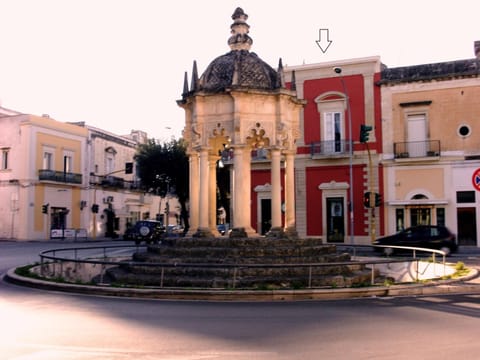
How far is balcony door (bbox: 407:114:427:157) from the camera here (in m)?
33.7

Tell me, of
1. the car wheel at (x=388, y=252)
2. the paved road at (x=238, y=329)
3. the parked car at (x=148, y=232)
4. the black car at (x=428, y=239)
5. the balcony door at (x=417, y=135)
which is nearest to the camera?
the paved road at (x=238, y=329)

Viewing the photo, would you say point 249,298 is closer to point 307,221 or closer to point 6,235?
point 307,221

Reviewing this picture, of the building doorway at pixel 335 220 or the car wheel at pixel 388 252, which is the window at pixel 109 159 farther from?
the car wheel at pixel 388 252

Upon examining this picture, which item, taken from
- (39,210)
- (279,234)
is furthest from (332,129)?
(39,210)

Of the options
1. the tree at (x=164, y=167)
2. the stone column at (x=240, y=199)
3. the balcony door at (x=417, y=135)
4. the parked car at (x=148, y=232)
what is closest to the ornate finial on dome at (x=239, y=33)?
the stone column at (x=240, y=199)

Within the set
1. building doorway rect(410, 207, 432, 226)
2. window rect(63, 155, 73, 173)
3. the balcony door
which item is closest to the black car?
building doorway rect(410, 207, 432, 226)

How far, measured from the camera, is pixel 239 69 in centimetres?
1584

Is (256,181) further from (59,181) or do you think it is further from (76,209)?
(76,209)

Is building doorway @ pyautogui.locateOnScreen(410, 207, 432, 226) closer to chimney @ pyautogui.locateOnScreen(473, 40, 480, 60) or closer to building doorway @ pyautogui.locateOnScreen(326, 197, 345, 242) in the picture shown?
building doorway @ pyautogui.locateOnScreen(326, 197, 345, 242)

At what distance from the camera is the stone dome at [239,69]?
15.8 meters

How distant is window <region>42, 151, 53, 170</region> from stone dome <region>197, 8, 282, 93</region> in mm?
33885

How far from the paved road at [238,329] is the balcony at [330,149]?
24.1 metres

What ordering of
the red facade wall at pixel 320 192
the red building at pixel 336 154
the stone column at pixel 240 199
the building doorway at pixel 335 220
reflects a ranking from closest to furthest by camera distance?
the stone column at pixel 240 199 → the red building at pixel 336 154 → the red facade wall at pixel 320 192 → the building doorway at pixel 335 220

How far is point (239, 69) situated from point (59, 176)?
3556cm
